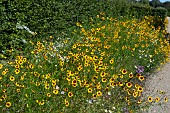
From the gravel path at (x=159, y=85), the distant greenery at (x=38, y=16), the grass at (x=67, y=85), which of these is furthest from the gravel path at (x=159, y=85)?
the distant greenery at (x=38, y=16)

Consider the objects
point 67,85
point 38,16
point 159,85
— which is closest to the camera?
point 67,85

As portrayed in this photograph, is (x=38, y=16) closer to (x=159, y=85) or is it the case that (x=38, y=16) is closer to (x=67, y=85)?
(x=159, y=85)

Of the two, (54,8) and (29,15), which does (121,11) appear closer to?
(54,8)

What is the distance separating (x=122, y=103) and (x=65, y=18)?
19.6ft

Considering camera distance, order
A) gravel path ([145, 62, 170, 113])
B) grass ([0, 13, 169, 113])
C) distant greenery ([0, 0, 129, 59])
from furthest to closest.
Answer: distant greenery ([0, 0, 129, 59]) → gravel path ([145, 62, 170, 113]) → grass ([0, 13, 169, 113])

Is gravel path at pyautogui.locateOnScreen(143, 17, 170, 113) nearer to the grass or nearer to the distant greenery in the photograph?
the grass

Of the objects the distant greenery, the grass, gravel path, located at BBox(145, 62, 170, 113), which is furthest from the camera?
the distant greenery

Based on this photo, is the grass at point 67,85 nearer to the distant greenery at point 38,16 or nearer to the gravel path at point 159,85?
the gravel path at point 159,85

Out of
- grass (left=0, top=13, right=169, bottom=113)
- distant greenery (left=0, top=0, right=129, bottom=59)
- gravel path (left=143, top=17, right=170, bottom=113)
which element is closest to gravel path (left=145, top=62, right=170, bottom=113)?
gravel path (left=143, top=17, right=170, bottom=113)

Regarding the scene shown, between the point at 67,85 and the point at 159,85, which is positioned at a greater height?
the point at 67,85

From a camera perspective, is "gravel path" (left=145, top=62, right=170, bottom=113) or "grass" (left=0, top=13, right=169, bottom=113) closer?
"grass" (left=0, top=13, right=169, bottom=113)

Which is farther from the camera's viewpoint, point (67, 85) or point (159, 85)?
point (159, 85)

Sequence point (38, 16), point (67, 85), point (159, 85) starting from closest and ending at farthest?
point (67, 85) < point (159, 85) < point (38, 16)

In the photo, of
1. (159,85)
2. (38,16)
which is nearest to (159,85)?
(159,85)
